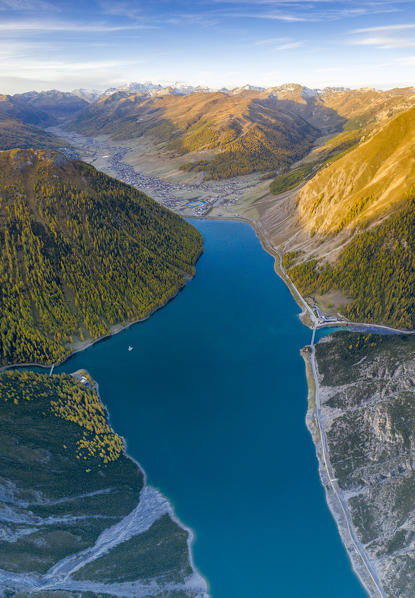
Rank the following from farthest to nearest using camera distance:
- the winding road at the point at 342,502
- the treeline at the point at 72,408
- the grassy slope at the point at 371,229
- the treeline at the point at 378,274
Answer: the grassy slope at the point at 371,229
the treeline at the point at 378,274
the treeline at the point at 72,408
the winding road at the point at 342,502

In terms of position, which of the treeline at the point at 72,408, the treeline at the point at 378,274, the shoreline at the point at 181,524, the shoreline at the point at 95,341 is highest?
the treeline at the point at 378,274

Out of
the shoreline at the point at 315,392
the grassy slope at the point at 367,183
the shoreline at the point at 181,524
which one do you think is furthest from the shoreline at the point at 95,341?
the grassy slope at the point at 367,183

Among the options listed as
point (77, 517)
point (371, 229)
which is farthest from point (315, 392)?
point (371, 229)

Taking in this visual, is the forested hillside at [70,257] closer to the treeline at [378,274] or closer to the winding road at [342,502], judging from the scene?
the treeline at [378,274]

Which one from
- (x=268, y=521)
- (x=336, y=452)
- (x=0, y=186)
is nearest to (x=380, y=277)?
(x=336, y=452)

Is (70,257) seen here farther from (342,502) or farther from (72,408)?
(342,502)

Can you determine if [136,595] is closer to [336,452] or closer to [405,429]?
[336,452]
